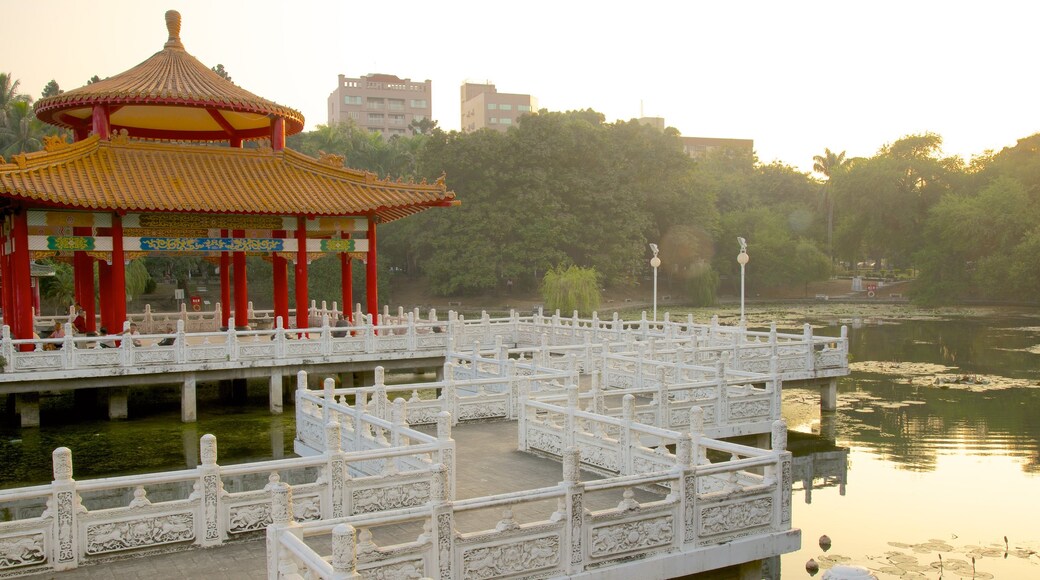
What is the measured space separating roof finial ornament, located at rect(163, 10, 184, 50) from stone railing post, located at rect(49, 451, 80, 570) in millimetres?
21081

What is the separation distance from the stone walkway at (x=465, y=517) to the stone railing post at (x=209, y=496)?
150 millimetres

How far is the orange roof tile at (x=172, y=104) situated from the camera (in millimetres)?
23781

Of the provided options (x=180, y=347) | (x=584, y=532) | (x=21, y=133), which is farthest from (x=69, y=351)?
(x=21, y=133)

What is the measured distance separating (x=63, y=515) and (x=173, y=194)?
1494 cm

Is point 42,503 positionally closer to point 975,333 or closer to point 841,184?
point 975,333

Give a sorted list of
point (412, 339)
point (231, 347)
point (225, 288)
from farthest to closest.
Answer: point (225, 288)
point (412, 339)
point (231, 347)

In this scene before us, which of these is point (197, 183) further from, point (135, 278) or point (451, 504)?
point (135, 278)

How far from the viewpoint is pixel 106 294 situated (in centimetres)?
2491

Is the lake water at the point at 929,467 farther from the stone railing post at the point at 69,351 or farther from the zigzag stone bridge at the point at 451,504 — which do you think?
the stone railing post at the point at 69,351

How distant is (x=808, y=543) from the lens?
43.4 ft

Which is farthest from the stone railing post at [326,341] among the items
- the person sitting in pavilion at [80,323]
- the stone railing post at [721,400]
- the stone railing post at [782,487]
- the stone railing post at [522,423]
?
the stone railing post at [782,487]

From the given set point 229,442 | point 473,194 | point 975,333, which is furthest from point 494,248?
point 229,442

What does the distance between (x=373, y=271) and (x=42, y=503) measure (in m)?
13.4

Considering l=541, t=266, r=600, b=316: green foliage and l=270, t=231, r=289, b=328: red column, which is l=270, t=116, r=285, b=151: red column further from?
l=541, t=266, r=600, b=316: green foliage
